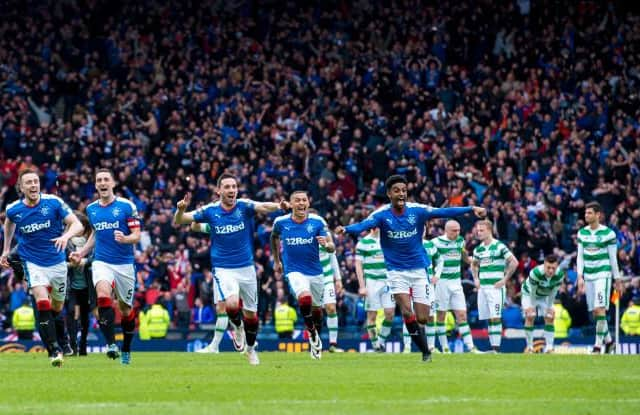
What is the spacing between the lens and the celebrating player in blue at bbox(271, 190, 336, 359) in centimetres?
2072

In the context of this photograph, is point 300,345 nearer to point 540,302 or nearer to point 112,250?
point 540,302

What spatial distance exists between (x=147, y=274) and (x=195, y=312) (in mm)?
1876

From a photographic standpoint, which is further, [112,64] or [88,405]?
[112,64]

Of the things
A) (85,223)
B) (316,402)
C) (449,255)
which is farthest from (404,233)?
(316,402)

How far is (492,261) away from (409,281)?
689 centimetres

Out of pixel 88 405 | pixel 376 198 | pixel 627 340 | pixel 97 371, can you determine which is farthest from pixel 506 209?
pixel 88 405

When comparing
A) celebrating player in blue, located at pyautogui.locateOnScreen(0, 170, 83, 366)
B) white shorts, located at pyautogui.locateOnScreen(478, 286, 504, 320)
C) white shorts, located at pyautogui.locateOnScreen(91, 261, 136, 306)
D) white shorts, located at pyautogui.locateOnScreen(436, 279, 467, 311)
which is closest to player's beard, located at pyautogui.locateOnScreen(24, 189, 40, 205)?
celebrating player in blue, located at pyautogui.locateOnScreen(0, 170, 83, 366)

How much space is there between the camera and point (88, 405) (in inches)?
476

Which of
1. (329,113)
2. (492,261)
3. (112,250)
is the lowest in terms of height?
(492,261)

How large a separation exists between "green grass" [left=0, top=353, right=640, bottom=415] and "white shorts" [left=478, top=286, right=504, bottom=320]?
6064 mm

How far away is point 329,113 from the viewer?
39.2m

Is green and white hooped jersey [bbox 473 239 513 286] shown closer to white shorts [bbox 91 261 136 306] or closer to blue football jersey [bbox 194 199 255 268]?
blue football jersey [bbox 194 199 255 268]

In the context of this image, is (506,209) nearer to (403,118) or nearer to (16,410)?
(403,118)

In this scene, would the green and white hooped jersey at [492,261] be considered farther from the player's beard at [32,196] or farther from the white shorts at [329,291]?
the player's beard at [32,196]
